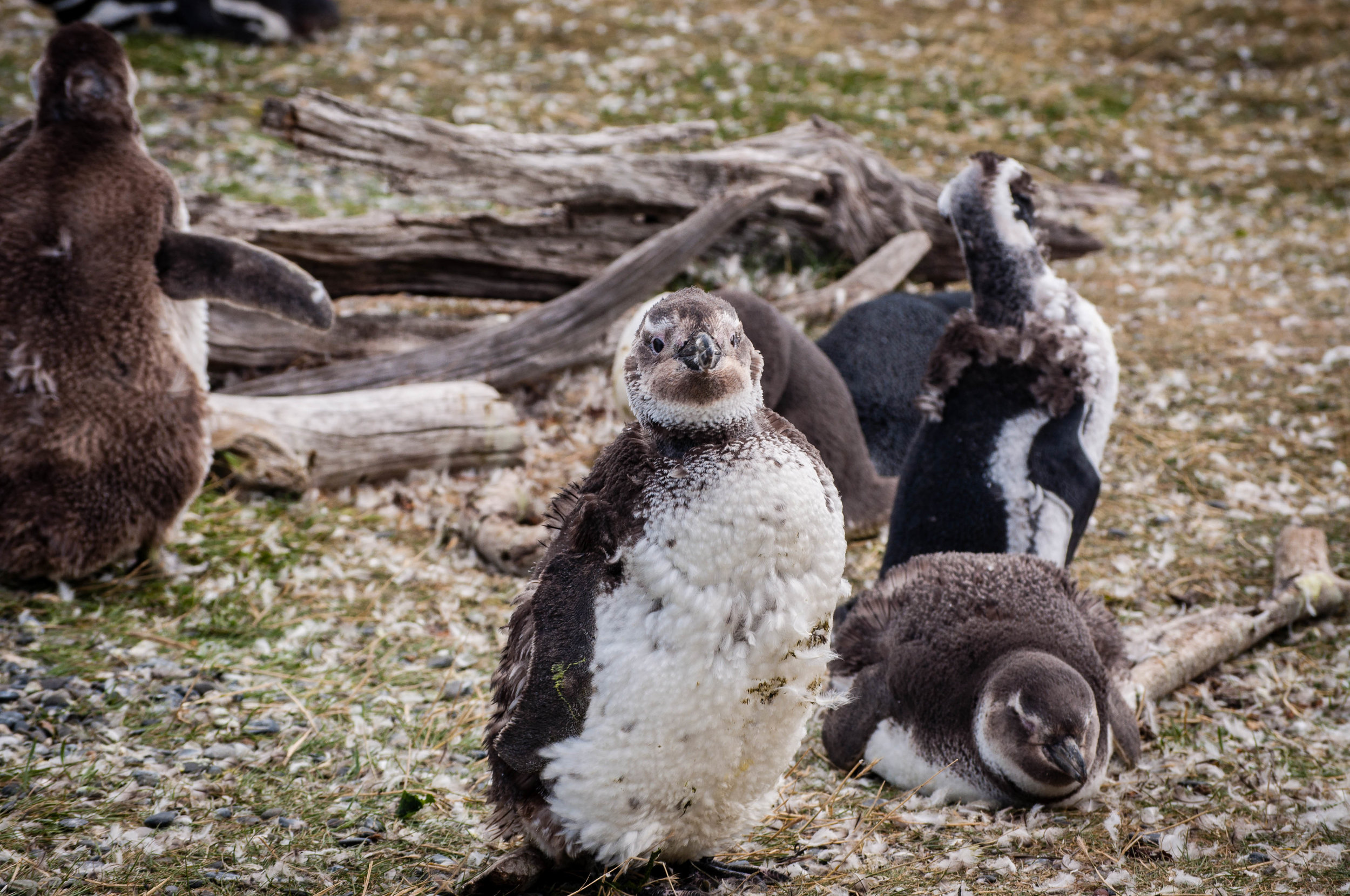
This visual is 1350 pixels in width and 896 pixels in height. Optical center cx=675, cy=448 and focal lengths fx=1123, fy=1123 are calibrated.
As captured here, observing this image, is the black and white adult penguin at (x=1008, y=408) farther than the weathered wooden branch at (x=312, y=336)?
No

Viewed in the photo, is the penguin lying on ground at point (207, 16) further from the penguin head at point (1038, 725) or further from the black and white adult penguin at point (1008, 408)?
the penguin head at point (1038, 725)

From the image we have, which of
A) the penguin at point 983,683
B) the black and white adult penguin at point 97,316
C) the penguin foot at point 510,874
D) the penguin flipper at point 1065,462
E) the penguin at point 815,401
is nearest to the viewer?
the penguin foot at point 510,874

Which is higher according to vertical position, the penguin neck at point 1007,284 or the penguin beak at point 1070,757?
the penguin neck at point 1007,284

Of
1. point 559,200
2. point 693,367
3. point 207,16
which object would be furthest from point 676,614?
point 207,16

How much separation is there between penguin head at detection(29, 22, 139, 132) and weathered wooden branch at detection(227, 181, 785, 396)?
213 cm

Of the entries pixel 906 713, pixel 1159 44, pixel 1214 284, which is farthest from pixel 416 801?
pixel 1159 44

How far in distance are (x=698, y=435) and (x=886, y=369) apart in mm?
4621

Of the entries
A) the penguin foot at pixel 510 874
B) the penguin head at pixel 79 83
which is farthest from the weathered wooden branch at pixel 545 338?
the penguin foot at pixel 510 874

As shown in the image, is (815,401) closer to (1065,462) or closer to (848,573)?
(848,573)

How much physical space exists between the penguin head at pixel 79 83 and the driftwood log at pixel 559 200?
128 cm

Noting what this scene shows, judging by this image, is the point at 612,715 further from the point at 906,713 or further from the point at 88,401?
the point at 88,401

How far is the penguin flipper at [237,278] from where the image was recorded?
17.1ft

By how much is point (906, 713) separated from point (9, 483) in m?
3.97

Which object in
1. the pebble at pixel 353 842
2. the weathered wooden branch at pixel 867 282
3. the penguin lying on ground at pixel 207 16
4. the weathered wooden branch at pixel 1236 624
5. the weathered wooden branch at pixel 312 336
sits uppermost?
the penguin lying on ground at pixel 207 16
